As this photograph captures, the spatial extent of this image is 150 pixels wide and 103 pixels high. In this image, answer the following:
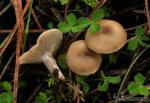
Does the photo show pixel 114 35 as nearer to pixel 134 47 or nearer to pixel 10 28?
pixel 134 47

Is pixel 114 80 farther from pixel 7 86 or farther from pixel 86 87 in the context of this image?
pixel 7 86

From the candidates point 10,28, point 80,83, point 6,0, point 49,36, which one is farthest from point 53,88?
point 6,0

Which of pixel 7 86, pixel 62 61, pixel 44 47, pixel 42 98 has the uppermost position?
pixel 44 47

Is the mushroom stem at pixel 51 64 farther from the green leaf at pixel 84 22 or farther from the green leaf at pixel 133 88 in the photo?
the green leaf at pixel 133 88

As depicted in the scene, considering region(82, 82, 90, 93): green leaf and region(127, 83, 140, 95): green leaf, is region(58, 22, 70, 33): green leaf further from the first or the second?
region(127, 83, 140, 95): green leaf

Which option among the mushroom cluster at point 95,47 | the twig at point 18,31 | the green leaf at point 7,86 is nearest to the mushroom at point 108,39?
the mushroom cluster at point 95,47

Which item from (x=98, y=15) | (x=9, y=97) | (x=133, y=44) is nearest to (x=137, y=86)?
(x=133, y=44)

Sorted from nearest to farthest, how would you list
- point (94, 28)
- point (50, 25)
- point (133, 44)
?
1. point (94, 28)
2. point (133, 44)
3. point (50, 25)
